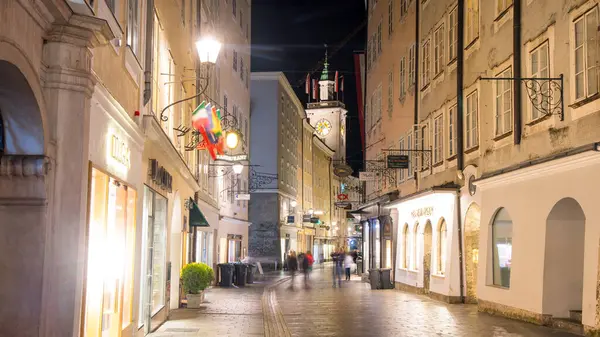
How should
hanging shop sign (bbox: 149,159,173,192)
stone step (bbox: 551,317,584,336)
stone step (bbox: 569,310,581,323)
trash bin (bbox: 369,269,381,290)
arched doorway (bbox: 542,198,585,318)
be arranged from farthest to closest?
1. trash bin (bbox: 369,269,381,290)
2. arched doorway (bbox: 542,198,585,318)
3. stone step (bbox: 569,310,581,323)
4. stone step (bbox: 551,317,584,336)
5. hanging shop sign (bbox: 149,159,173,192)

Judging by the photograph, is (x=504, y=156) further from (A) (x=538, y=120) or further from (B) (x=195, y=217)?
(B) (x=195, y=217)

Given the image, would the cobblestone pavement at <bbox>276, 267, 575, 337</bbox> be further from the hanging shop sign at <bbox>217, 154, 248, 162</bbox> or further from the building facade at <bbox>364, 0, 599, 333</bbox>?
the hanging shop sign at <bbox>217, 154, 248, 162</bbox>

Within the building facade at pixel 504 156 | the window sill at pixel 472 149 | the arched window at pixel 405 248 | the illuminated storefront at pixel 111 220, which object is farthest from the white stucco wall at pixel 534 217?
the arched window at pixel 405 248

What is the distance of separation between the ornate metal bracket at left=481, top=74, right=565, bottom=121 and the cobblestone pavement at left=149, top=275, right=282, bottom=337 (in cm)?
810

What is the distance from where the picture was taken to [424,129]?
29.2m

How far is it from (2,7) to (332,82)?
316 feet

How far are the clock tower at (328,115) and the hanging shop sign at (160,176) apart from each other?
78963 mm

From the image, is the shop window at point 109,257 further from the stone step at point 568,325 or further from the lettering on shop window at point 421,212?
the lettering on shop window at point 421,212

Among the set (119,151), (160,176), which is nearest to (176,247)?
(160,176)

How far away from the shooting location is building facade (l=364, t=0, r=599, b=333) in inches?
599

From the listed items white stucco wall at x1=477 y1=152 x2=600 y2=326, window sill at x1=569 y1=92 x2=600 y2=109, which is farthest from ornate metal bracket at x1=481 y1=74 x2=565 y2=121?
white stucco wall at x1=477 y1=152 x2=600 y2=326

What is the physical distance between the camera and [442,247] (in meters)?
26.3

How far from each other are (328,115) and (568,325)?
83.3m

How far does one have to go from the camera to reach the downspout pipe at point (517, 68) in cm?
1823
